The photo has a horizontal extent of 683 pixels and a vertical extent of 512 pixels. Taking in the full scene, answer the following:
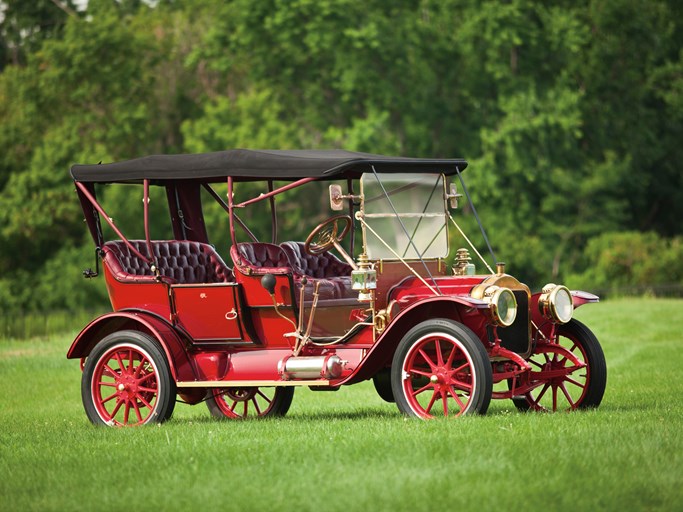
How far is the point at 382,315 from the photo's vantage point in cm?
1141

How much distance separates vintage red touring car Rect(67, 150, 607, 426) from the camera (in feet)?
36.6

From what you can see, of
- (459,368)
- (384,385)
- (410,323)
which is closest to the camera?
(459,368)

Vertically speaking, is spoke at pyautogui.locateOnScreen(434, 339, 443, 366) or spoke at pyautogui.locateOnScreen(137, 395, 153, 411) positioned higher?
spoke at pyautogui.locateOnScreen(434, 339, 443, 366)

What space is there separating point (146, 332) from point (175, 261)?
1055 mm

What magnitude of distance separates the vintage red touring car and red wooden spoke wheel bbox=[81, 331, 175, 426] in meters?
0.01

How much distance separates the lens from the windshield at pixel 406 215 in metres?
11.8

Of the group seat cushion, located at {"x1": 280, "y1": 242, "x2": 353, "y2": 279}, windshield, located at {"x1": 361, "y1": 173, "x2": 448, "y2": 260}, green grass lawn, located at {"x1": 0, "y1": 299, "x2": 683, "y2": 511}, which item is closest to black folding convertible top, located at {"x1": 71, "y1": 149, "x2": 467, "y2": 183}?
windshield, located at {"x1": 361, "y1": 173, "x2": 448, "y2": 260}

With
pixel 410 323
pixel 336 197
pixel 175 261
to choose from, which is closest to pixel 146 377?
pixel 175 261

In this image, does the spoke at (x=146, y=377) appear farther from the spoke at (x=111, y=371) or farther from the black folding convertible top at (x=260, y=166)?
the black folding convertible top at (x=260, y=166)

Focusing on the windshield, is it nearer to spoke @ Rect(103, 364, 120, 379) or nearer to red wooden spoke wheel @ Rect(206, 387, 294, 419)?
red wooden spoke wheel @ Rect(206, 387, 294, 419)

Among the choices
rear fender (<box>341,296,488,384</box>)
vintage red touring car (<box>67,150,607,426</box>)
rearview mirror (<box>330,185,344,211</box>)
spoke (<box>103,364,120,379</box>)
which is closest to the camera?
rear fender (<box>341,296,488,384</box>)

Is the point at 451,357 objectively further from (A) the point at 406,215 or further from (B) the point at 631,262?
(B) the point at 631,262

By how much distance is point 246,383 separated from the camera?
1173 centimetres

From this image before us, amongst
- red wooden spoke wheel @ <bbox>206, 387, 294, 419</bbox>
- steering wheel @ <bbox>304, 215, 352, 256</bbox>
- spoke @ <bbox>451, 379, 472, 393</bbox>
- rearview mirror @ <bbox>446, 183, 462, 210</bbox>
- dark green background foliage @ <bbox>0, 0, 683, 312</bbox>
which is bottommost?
red wooden spoke wheel @ <bbox>206, 387, 294, 419</bbox>
